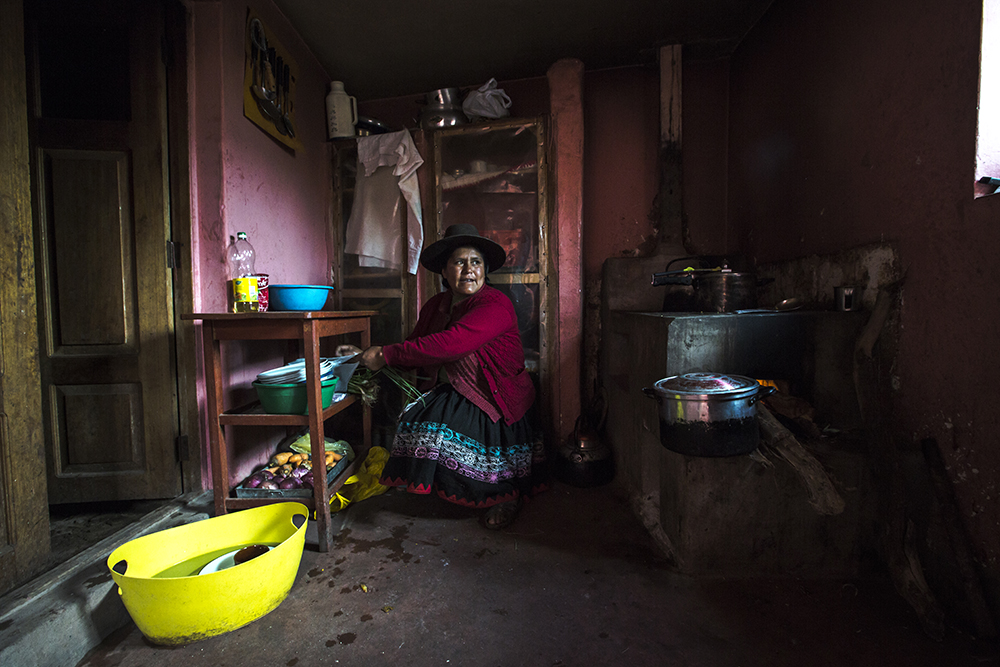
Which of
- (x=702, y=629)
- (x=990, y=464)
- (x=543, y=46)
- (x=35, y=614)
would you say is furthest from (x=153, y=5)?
(x=990, y=464)

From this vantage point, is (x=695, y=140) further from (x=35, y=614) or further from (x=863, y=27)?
(x=35, y=614)

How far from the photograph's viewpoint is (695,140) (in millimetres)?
3094

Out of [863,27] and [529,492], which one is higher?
[863,27]

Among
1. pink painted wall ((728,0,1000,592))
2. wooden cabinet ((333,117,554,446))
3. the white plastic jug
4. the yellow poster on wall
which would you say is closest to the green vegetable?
wooden cabinet ((333,117,554,446))

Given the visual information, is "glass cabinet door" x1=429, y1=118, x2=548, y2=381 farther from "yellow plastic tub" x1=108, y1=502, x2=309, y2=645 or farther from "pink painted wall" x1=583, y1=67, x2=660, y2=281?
"yellow plastic tub" x1=108, y1=502, x2=309, y2=645

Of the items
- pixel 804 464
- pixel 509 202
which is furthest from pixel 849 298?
pixel 509 202

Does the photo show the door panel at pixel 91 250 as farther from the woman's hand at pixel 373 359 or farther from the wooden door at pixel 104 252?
the woman's hand at pixel 373 359

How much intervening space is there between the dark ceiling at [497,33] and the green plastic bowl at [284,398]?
222cm

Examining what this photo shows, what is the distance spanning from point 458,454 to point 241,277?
135 centimetres

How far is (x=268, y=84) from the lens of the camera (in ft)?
7.93

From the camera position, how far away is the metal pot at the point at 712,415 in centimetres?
142

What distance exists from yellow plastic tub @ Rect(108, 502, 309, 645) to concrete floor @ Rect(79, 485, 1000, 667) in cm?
8

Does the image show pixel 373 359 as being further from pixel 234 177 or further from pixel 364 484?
pixel 234 177

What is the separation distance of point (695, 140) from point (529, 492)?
8.83 ft
